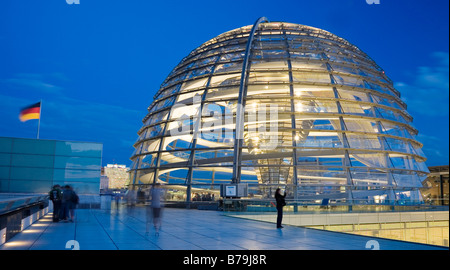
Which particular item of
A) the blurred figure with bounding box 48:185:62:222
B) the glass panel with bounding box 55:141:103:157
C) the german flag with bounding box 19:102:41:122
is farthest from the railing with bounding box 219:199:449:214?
the german flag with bounding box 19:102:41:122

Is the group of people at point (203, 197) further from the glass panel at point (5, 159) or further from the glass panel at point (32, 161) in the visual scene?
the glass panel at point (5, 159)

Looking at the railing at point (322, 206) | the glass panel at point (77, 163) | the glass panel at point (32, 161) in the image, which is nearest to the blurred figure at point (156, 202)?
the railing at point (322, 206)

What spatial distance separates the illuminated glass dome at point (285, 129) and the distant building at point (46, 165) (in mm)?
3693

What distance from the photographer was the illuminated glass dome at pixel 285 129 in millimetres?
26688

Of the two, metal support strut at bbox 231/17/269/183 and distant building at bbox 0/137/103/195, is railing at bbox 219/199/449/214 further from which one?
distant building at bbox 0/137/103/195

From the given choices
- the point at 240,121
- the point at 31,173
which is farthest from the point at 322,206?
the point at 31,173

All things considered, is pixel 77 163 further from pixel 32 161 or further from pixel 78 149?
pixel 32 161

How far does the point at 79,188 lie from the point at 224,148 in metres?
13.2

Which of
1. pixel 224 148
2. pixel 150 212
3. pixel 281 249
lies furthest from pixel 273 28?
pixel 281 249

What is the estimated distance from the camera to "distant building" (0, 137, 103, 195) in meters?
31.2

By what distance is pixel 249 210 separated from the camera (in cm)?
2317

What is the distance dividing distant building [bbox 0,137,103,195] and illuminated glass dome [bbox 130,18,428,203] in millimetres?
3693

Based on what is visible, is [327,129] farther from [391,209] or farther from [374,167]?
[391,209]

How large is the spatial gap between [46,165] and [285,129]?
1934 centimetres
